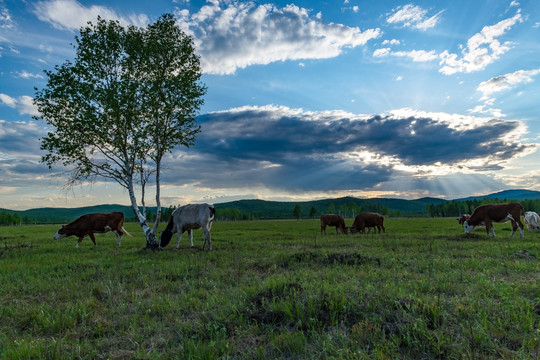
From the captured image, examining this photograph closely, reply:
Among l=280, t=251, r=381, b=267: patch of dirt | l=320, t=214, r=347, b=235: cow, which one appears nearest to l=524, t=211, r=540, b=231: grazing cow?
l=320, t=214, r=347, b=235: cow

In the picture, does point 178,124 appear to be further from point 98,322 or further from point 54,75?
point 98,322

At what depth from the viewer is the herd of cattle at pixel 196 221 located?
56.2ft

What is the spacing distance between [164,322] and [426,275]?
703 cm

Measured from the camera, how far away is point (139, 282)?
8.70 meters

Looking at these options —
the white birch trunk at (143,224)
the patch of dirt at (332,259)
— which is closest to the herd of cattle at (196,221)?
the white birch trunk at (143,224)

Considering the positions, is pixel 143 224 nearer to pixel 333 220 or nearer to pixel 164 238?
pixel 164 238

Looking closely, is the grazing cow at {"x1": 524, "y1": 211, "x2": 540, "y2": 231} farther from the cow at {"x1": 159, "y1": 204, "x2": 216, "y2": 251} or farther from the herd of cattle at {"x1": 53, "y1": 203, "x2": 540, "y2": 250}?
the cow at {"x1": 159, "y1": 204, "x2": 216, "y2": 251}

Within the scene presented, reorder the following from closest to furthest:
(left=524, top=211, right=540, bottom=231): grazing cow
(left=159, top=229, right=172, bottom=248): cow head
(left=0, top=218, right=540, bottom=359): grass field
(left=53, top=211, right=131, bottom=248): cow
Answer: (left=0, top=218, right=540, bottom=359): grass field → (left=159, top=229, right=172, bottom=248): cow head → (left=53, top=211, right=131, bottom=248): cow → (left=524, top=211, right=540, bottom=231): grazing cow

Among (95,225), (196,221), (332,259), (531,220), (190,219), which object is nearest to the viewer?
(332,259)

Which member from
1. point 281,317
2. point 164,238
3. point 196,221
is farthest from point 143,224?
point 281,317

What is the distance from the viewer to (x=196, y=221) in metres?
17.0

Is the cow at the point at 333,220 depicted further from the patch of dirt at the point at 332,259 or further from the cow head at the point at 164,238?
the patch of dirt at the point at 332,259

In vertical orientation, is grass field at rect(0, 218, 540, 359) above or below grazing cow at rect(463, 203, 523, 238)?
below

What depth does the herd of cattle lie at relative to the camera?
56.2ft
